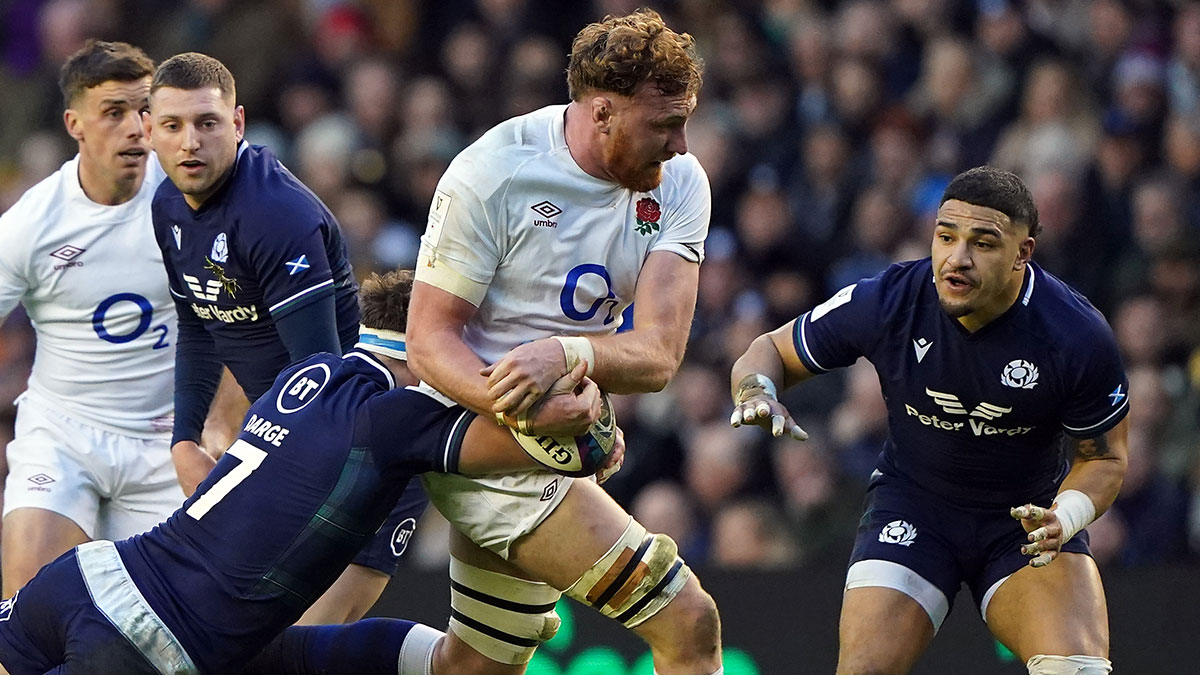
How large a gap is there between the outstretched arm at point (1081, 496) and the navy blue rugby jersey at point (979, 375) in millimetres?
69

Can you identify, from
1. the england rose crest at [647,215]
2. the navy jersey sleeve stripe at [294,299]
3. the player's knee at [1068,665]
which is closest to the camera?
the england rose crest at [647,215]

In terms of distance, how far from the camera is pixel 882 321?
5633 millimetres

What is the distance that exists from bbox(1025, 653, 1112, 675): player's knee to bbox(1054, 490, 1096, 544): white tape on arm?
39 cm

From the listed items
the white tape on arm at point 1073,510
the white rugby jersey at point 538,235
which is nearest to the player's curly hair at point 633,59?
the white rugby jersey at point 538,235

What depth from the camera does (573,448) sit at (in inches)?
182

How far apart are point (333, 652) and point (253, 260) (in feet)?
4.38

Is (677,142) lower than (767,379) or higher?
higher

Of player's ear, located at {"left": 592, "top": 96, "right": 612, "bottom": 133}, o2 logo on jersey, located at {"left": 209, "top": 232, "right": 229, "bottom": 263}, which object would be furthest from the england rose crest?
o2 logo on jersey, located at {"left": 209, "top": 232, "right": 229, "bottom": 263}

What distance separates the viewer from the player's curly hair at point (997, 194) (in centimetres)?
539

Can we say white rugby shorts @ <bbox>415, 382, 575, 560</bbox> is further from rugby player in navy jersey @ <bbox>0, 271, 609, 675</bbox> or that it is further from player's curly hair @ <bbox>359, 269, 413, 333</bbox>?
player's curly hair @ <bbox>359, 269, 413, 333</bbox>

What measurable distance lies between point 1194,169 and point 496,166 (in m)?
5.20

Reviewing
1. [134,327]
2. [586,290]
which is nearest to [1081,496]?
[586,290]

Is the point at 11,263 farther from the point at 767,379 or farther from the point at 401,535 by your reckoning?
the point at 767,379

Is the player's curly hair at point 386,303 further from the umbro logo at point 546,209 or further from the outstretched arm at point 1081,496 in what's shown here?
the outstretched arm at point 1081,496
